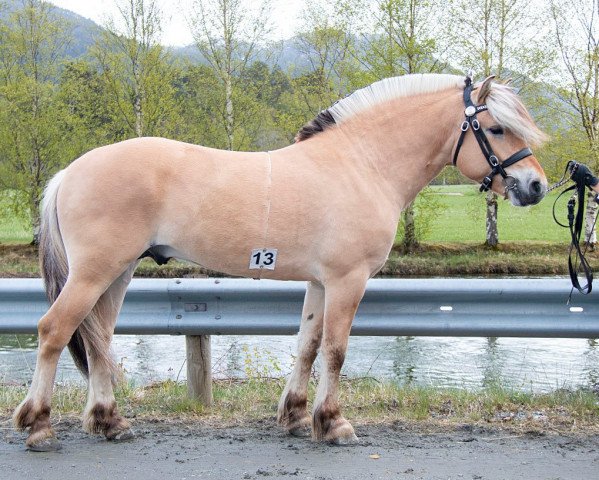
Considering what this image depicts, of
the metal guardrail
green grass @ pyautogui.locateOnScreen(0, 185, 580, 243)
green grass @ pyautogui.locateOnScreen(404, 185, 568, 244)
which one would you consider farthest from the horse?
green grass @ pyautogui.locateOnScreen(0, 185, 580, 243)

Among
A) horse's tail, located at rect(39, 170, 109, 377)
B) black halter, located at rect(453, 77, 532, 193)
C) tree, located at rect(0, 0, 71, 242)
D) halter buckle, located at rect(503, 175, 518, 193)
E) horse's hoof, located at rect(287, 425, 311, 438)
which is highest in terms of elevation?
tree, located at rect(0, 0, 71, 242)

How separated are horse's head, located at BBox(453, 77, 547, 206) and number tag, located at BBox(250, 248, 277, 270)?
1.30 meters

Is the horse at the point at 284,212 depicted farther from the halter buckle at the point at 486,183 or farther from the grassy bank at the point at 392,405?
the grassy bank at the point at 392,405

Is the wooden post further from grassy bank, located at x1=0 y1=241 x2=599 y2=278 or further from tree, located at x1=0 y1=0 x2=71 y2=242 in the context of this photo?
tree, located at x1=0 y1=0 x2=71 y2=242

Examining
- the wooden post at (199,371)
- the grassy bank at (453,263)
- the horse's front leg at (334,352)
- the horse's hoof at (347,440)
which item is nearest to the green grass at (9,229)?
the grassy bank at (453,263)

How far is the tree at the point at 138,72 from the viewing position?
86.2 ft

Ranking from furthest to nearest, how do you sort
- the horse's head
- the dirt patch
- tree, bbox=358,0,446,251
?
tree, bbox=358,0,446,251
the horse's head
the dirt patch

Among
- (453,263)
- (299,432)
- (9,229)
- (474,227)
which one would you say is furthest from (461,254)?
(9,229)

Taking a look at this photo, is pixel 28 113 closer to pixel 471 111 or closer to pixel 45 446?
pixel 45 446

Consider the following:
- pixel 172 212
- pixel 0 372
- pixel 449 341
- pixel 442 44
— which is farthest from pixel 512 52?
pixel 172 212

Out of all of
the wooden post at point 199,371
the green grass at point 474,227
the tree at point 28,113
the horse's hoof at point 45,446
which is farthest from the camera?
the green grass at point 474,227

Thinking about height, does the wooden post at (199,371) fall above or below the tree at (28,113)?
below

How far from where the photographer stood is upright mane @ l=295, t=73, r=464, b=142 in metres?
4.26

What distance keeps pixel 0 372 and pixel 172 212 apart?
16.2 ft
